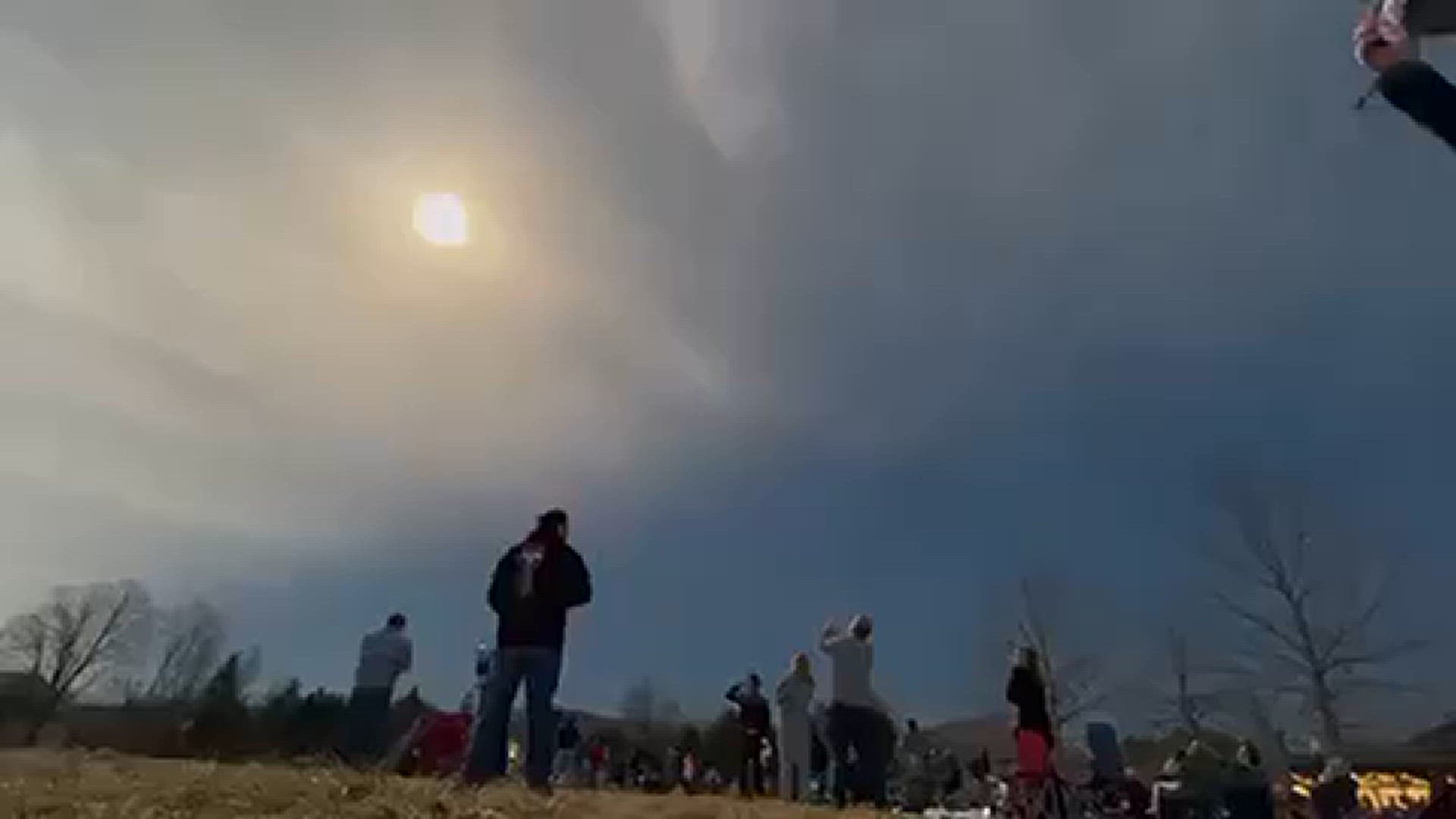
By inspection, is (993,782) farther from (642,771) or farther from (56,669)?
(56,669)

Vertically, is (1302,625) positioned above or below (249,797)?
above

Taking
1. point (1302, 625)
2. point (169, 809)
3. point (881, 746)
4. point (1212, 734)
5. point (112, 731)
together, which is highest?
point (1302, 625)

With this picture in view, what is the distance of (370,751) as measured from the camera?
12.6 m

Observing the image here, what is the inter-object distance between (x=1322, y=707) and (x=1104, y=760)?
24638mm

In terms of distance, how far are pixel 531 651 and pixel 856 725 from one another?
4.42 metres

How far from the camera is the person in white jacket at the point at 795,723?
1420 centimetres

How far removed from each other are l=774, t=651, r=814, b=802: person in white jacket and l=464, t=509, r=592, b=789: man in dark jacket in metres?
5.54

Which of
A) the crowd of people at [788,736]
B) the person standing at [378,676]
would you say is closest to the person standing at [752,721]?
the crowd of people at [788,736]

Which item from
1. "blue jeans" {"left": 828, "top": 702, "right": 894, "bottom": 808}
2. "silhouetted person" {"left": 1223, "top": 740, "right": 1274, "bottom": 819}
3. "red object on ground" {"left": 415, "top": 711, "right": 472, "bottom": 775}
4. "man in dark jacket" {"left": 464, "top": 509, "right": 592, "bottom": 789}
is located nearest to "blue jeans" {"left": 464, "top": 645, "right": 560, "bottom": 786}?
"man in dark jacket" {"left": 464, "top": 509, "right": 592, "bottom": 789}

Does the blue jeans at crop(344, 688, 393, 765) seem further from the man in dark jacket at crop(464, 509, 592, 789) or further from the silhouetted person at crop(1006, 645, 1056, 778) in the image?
the silhouetted person at crop(1006, 645, 1056, 778)

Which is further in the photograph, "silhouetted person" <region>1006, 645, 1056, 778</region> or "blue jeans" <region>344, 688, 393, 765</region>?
"blue jeans" <region>344, 688, 393, 765</region>

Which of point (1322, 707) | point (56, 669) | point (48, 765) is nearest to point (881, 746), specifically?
point (48, 765)

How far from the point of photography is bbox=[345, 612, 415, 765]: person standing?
1370cm

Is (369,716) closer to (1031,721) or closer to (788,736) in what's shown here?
(788,736)
